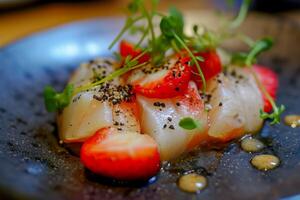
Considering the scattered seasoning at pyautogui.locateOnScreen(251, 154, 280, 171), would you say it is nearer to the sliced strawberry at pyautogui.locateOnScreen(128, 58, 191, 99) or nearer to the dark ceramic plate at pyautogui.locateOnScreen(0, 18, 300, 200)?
the dark ceramic plate at pyautogui.locateOnScreen(0, 18, 300, 200)

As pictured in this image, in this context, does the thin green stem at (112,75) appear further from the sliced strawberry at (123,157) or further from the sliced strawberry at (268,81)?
the sliced strawberry at (268,81)

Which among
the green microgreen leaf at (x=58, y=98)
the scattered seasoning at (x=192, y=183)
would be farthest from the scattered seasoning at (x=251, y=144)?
the green microgreen leaf at (x=58, y=98)

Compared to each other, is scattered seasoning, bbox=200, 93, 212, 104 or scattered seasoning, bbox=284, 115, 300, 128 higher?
scattered seasoning, bbox=200, 93, 212, 104

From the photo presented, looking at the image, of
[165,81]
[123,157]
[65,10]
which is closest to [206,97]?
[165,81]

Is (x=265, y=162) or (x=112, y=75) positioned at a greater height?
(x=112, y=75)

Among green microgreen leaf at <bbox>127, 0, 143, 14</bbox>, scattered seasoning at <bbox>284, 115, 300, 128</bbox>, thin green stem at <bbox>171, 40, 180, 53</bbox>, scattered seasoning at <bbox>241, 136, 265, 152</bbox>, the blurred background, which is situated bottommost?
scattered seasoning at <bbox>241, 136, 265, 152</bbox>

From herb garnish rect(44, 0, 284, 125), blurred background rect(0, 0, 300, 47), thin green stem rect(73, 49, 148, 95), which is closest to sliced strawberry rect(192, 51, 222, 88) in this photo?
herb garnish rect(44, 0, 284, 125)

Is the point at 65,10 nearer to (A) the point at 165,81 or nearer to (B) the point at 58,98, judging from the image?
(B) the point at 58,98

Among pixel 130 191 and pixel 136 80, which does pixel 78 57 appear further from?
pixel 130 191
